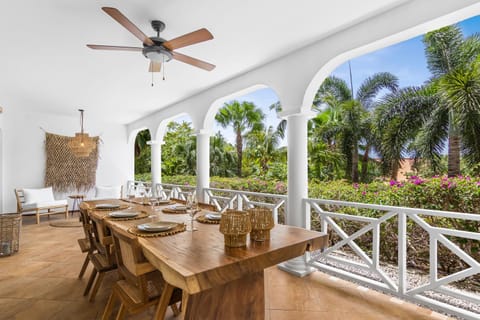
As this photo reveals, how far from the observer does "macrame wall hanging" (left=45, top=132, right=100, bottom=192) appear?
22.4 ft

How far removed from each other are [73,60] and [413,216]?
A: 4286 millimetres

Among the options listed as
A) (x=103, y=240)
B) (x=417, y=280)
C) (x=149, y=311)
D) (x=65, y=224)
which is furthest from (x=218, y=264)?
(x=65, y=224)

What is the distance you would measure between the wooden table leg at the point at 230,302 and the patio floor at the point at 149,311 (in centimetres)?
66

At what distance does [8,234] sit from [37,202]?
2.47 metres

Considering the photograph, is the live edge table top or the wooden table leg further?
the wooden table leg

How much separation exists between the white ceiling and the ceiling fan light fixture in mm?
291

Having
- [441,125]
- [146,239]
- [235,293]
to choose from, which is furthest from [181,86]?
[441,125]

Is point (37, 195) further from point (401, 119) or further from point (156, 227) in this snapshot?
point (401, 119)

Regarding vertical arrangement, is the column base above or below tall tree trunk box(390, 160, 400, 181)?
below

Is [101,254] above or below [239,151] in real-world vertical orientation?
below

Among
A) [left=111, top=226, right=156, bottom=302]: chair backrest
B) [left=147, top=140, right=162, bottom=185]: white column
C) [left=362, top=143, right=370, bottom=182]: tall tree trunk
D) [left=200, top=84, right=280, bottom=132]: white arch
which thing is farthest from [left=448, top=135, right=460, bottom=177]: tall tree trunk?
[left=147, top=140, right=162, bottom=185]: white column

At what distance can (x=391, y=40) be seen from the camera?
8.06ft

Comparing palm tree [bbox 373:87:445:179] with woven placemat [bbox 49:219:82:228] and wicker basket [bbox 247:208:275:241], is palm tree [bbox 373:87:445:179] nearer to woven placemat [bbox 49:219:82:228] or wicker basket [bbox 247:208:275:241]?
wicker basket [bbox 247:208:275:241]

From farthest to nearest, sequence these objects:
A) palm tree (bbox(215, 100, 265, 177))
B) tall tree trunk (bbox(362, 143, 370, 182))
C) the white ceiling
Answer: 1. palm tree (bbox(215, 100, 265, 177))
2. tall tree trunk (bbox(362, 143, 370, 182))
3. the white ceiling
